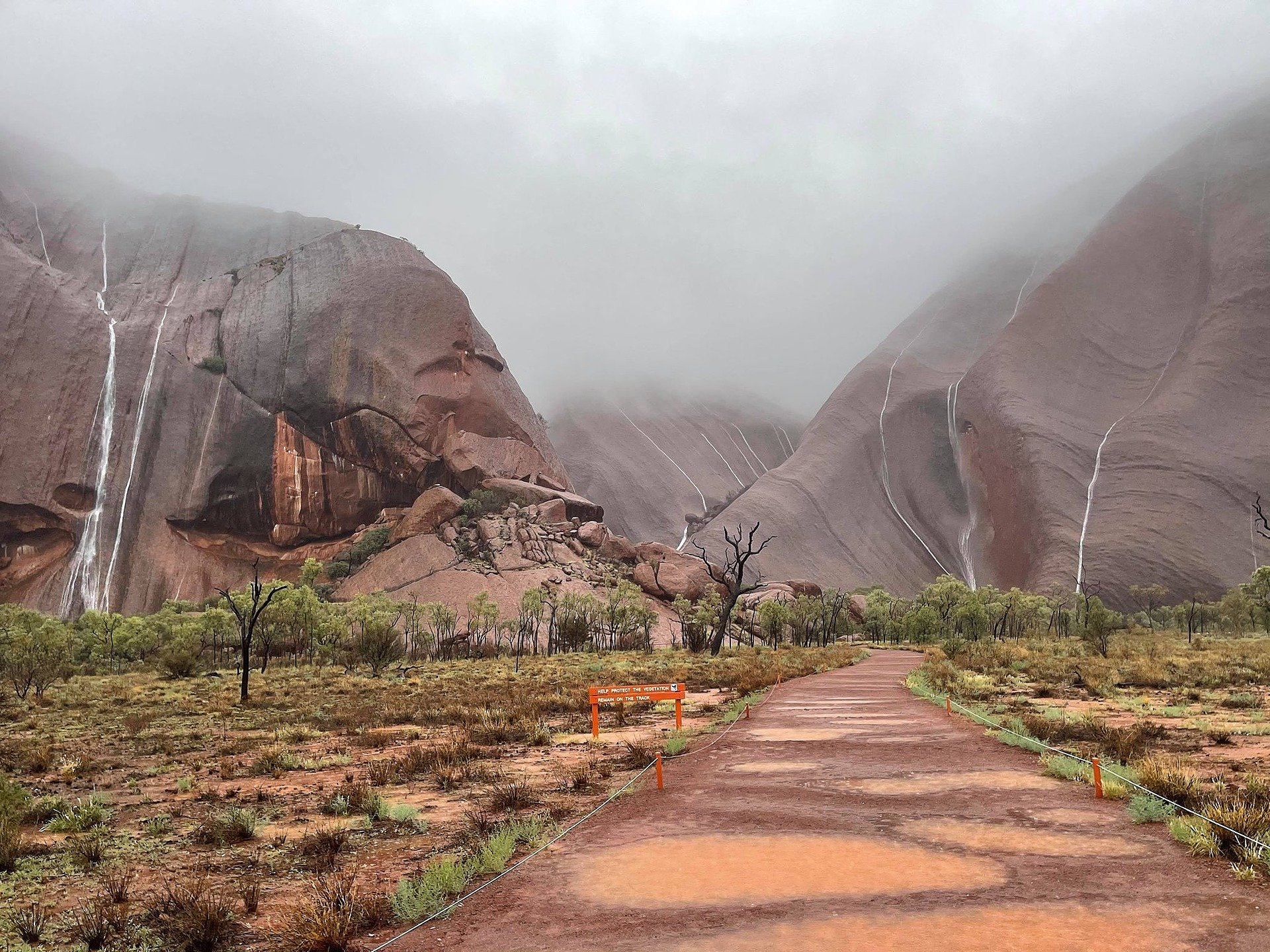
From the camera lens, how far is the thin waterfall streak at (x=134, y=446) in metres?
80.4

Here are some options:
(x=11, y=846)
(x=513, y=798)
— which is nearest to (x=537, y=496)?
(x=513, y=798)

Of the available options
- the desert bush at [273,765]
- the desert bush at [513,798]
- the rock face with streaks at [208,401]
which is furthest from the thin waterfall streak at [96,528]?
the desert bush at [513,798]

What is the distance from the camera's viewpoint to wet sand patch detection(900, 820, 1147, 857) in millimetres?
6727

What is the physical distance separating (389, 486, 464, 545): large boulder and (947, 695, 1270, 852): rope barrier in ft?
253

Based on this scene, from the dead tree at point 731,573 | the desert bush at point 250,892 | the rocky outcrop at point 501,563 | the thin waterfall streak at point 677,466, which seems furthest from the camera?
the thin waterfall streak at point 677,466

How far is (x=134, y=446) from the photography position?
86000mm

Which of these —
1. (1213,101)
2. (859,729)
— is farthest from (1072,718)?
(1213,101)

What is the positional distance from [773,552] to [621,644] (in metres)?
53.5

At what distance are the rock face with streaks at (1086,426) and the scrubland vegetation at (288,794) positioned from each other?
87.4m

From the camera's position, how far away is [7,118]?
115750 mm

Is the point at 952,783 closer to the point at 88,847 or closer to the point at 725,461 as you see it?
the point at 88,847

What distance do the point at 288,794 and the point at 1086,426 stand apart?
12407cm

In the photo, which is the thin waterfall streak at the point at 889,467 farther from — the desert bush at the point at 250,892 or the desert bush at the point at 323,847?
the desert bush at the point at 250,892

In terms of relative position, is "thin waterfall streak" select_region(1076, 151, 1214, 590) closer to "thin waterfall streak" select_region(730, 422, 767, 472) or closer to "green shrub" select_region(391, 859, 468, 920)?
"thin waterfall streak" select_region(730, 422, 767, 472)
